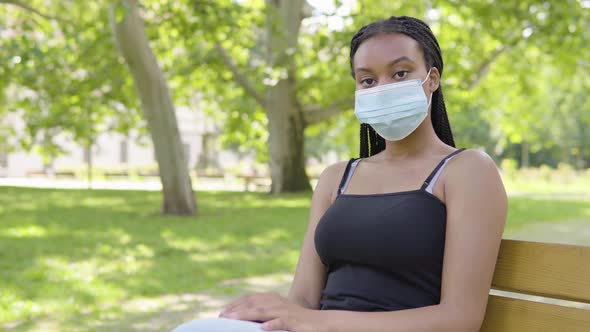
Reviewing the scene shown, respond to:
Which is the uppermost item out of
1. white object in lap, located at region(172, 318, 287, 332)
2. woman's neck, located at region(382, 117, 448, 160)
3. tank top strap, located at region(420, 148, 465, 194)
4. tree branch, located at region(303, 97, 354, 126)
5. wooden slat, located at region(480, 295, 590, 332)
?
tree branch, located at region(303, 97, 354, 126)

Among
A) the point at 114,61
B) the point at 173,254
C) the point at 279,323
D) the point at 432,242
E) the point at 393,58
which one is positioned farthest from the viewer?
the point at 114,61

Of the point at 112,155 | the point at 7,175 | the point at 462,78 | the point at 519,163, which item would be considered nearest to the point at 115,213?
the point at 462,78

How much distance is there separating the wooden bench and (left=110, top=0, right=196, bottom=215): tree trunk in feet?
41.9

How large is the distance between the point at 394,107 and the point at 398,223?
445 mm

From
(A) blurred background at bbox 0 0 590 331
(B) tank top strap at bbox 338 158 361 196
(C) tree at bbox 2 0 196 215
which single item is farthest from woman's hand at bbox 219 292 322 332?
(C) tree at bbox 2 0 196 215

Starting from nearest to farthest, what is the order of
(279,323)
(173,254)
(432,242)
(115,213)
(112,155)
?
(279,323), (432,242), (173,254), (115,213), (112,155)

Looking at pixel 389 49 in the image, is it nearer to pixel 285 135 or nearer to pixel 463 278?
pixel 463 278

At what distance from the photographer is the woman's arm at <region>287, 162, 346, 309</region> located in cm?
278

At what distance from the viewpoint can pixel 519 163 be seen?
6325 cm

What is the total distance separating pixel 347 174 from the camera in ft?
9.18

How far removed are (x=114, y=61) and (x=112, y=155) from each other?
1364 inches

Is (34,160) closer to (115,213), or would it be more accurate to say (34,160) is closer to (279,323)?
(115,213)

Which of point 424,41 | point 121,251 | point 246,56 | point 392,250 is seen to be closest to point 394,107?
point 424,41

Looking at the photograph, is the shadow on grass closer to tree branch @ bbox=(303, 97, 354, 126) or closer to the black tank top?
the black tank top
